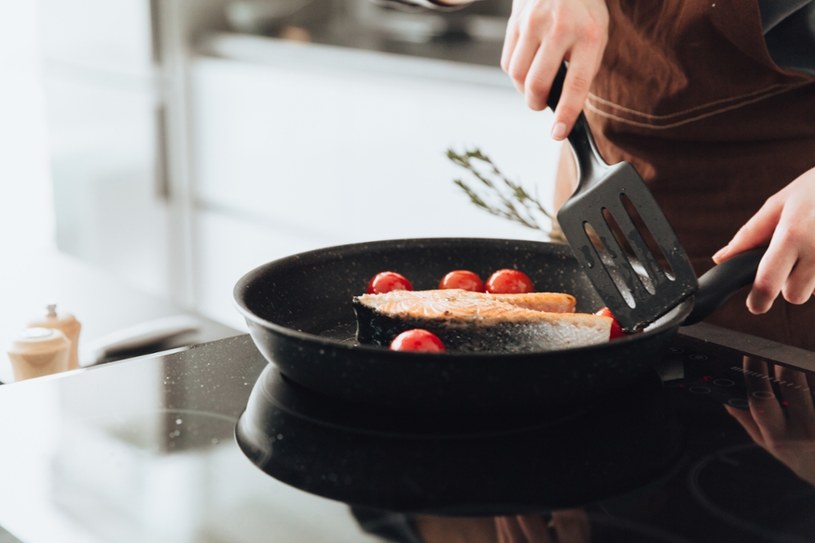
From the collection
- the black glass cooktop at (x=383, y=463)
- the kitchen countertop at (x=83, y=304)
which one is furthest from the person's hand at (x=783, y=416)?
the kitchen countertop at (x=83, y=304)

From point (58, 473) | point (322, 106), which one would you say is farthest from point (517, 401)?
point (322, 106)

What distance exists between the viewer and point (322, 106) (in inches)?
118

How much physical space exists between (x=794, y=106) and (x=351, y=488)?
866mm

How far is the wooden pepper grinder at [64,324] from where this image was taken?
1143 millimetres

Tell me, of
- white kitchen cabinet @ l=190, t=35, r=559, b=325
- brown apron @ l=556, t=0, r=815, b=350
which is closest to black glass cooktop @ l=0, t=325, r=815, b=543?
brown apron @ l=556, t=0, r=815, b=350

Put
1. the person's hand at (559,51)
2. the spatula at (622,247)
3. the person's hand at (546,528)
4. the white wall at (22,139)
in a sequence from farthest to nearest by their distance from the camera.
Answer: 1. the white wall at (22,139)
2. the person's hand at (559,51)
3. the spatula at (622,247)
4. the person's hand at (546,528)

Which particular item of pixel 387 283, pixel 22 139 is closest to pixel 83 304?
pixel 387 283

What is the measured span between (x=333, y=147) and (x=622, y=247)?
85.1 inches

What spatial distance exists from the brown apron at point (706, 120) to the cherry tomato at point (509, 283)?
366mm

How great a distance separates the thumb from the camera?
36.2 inches

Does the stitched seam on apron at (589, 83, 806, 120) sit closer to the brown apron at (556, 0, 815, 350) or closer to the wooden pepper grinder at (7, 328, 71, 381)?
the brown apron at (556, 0, 815, 350)

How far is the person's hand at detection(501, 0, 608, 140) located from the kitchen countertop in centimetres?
49

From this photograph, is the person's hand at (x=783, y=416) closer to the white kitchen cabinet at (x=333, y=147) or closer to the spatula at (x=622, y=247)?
the spatula at (x=622, y=247)

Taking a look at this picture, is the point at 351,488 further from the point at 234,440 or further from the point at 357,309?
the point at 357,309
